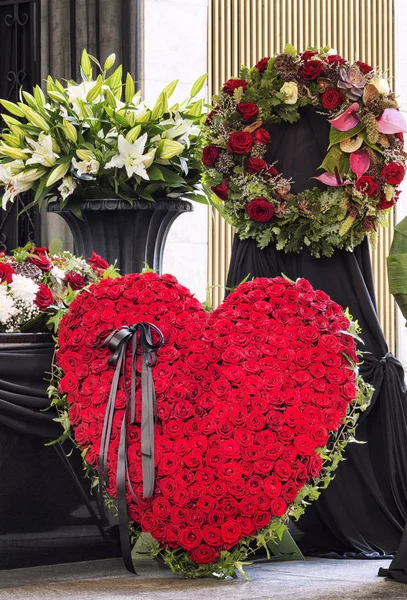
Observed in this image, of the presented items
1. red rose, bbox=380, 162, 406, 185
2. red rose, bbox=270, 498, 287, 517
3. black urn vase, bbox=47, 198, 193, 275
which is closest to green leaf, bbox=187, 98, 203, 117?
black urn vase, bbox=47, 198, 193, 275

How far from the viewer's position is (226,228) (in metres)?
7.71

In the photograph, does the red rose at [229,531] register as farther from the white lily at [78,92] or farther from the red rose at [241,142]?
the white lily at [78,92]

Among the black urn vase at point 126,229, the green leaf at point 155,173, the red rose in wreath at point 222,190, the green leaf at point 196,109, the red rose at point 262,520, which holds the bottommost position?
the red rose at point 262,520

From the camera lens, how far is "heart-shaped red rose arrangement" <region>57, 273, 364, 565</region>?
3.18m

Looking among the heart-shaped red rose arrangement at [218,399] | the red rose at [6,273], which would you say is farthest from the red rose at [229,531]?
the red rose at [6,273]

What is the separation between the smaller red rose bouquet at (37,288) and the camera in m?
3.51

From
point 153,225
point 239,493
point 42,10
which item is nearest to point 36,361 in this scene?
point 239,493

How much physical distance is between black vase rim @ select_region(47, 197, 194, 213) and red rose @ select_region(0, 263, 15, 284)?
2.57ft

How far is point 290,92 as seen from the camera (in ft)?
13.3

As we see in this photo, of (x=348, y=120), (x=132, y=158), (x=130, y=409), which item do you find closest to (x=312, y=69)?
(x=348, y=120)

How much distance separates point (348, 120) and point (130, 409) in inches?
59.4

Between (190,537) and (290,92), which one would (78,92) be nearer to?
(290,92)

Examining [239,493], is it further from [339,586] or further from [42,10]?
[42,10]

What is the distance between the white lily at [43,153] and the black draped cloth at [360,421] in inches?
32.7
